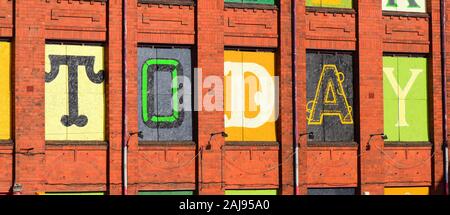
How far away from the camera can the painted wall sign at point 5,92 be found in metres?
29.4

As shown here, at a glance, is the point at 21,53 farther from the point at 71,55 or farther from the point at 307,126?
the point at 307,126

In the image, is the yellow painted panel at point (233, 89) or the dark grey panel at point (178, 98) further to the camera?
the yellow painted panel at point (233, 89)

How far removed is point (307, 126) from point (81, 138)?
26.8ft

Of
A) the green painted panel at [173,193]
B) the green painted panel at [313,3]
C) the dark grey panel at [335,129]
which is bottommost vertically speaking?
the green painted panel at [173,193]

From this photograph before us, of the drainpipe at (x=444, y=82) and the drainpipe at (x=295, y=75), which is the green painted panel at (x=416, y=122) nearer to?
the drainpipe at (x=444, y=82)

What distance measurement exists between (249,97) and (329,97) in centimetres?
314

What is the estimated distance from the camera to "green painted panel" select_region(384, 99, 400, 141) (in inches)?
1357

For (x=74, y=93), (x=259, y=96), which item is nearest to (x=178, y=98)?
(x=259, y=96)

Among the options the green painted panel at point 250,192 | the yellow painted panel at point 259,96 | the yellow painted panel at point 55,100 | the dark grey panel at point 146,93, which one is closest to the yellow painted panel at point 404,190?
the green painted panel at point 250,192

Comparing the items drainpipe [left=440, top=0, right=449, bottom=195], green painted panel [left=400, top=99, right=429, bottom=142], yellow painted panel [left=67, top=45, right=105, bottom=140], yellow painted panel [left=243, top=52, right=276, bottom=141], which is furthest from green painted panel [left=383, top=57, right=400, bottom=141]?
yellow painted panel [left=67, top=45, right=105, bottom=140]

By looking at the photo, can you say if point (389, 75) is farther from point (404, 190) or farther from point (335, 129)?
point (404, 190)

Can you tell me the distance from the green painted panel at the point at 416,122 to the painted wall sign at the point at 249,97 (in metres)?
5.37

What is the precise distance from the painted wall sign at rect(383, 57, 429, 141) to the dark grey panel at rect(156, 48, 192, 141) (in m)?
7.61

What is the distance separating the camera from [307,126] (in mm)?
33406
